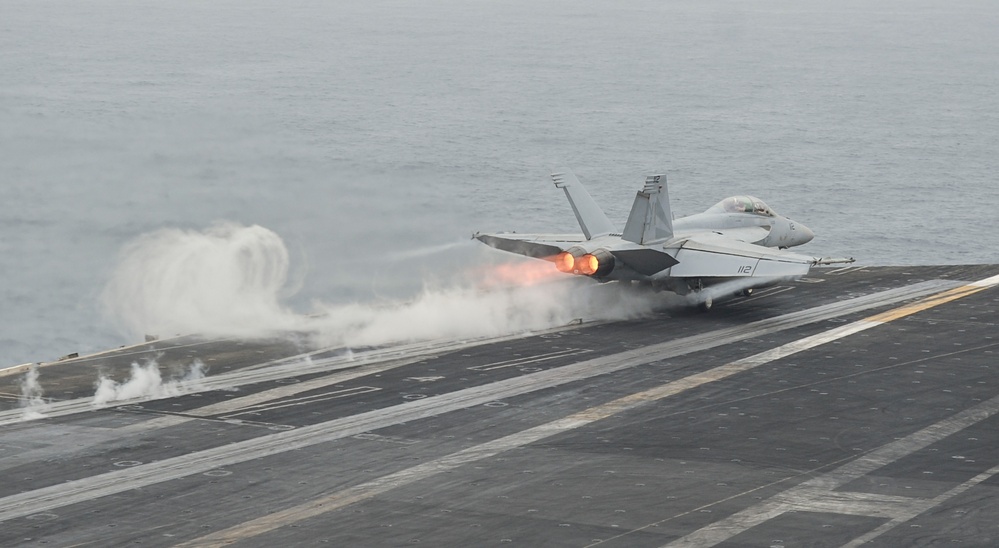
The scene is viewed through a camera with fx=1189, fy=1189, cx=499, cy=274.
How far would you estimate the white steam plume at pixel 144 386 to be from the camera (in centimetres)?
3053

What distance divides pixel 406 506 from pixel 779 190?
231 feet

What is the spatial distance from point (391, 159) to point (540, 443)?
221 ft

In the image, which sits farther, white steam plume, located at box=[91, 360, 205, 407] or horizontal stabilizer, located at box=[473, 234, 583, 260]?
horizontal stabilizer, located at box=[473, 234, 583, 260]

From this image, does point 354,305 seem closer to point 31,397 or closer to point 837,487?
point 31,397

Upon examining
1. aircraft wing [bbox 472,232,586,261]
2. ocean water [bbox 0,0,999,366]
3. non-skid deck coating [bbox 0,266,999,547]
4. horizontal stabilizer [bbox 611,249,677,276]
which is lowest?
non-skid deck coating [bbox 0,266,999,547]

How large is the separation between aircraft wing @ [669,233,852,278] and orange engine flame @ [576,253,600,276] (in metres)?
3.41

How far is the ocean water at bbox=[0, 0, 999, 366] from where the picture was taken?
180 ft

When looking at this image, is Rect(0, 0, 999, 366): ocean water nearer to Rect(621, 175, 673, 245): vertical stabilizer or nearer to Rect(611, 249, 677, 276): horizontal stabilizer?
Rect(611, 249, 677, 276): horizontal stabilizer

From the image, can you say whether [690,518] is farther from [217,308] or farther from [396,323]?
[217,308]

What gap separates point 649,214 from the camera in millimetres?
39812

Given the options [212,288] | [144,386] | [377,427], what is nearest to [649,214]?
[377,427]

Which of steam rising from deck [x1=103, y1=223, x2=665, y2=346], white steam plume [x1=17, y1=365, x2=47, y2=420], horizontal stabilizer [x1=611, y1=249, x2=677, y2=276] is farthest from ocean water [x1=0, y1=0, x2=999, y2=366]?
white steam plume [x1=17, y1=365, x2=47, y2=420]

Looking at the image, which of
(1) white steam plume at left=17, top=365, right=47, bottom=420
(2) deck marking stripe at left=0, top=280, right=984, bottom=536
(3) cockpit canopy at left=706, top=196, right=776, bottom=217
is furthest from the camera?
(3) cockpit canopy at left=706, top=196, right=776, bottom=217

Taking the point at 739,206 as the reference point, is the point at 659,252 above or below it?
below
